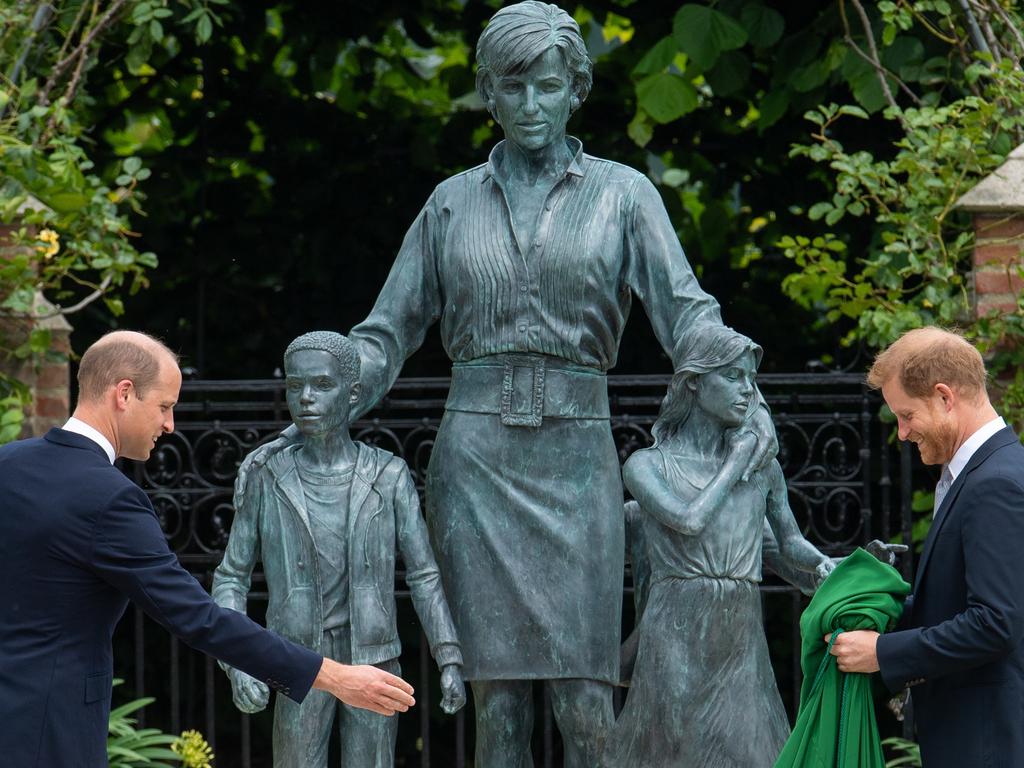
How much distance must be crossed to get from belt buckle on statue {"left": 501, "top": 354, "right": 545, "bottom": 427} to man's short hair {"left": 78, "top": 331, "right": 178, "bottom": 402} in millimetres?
1008

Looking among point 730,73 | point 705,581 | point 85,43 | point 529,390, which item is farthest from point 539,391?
point 85,43

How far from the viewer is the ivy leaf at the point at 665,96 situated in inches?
273

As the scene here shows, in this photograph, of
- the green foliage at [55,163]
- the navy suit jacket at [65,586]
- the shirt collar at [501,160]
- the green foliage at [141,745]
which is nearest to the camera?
the navy suit jacket at [65,586]

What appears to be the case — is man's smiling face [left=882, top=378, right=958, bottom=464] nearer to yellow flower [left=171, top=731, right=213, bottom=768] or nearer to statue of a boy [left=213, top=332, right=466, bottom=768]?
statue of a boy [left=213, top=332, right=466, bottom=768]

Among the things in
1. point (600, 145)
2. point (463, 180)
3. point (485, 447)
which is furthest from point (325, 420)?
point (600, 145)

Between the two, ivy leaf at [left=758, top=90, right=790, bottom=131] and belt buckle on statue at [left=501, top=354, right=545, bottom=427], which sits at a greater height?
ivy leaf at [left=758, top=90, right=790, bottom=131]

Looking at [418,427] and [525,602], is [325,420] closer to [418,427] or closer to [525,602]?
[525,602]

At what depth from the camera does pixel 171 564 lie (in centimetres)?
370

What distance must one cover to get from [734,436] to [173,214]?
437 cm

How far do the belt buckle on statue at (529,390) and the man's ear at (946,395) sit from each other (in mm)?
1143

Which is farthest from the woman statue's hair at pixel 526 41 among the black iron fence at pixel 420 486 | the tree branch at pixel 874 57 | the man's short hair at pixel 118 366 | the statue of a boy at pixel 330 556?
the tree branch at pixel 874 57

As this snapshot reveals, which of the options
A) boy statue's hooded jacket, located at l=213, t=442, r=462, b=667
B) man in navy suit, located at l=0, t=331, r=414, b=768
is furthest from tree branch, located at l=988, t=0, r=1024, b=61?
man in navy suit, located at l=0, t=331, r=414, b=768

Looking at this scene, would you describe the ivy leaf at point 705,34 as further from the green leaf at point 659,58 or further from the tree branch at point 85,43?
the tree branch at point 85,43

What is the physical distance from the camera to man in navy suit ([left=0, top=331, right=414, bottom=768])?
11.8ft
